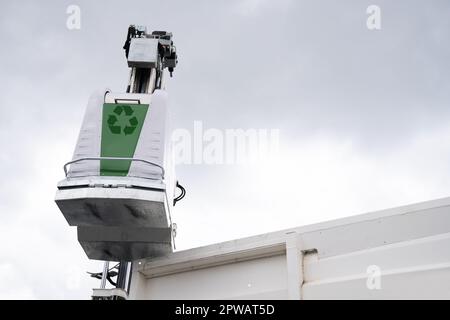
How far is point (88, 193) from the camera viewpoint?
10.1ft

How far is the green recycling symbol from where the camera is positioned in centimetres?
341

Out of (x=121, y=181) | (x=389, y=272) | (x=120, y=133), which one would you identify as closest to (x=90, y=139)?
(x=120, y=133)

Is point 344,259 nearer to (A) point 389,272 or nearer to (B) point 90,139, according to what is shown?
(A) point 389,272

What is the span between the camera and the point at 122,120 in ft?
11.3

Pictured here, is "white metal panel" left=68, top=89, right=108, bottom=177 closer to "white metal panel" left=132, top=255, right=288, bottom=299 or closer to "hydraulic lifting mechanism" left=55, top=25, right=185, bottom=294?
"hydraulic lifting mechanism" left=55, top=25, right=185, bottom=294

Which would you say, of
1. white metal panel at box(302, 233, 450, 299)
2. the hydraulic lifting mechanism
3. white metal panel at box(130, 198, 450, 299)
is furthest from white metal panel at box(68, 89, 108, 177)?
white metal panel at box(302, 233, 450, 299)

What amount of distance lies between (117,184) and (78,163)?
38 cm

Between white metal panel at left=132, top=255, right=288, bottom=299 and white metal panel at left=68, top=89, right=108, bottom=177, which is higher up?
white metal panel at left=68, top=89, right=108, bottom=177

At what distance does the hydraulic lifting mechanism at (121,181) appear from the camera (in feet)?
10.2

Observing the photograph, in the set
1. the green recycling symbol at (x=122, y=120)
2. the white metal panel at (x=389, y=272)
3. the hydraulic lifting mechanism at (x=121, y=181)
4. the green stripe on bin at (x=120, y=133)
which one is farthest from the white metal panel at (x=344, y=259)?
the green recycling symbol at (x=122, y=120)

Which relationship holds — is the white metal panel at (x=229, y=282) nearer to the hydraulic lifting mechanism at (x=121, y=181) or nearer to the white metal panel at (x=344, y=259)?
the white metal panel at (x=344, y=259)

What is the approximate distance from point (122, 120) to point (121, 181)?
0.53 m

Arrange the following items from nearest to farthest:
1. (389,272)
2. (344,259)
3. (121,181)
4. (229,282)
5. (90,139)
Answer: (389,272), (344,259), (121,181), (229,282), (90,139)
